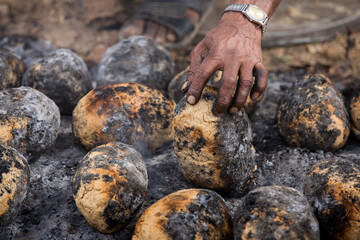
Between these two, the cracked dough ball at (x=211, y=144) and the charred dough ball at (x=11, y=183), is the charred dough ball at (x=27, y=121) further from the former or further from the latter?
the cracked dough ball at (x=211, y=144)

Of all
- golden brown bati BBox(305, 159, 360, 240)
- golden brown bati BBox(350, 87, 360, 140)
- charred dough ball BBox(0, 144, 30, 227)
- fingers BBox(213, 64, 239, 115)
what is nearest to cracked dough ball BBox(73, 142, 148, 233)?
charred dough ball BBox(0, 144, 30, 227)

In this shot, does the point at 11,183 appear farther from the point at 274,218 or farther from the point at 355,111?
the point at 355,111

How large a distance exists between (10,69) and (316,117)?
257cm

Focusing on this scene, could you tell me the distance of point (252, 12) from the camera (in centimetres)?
243

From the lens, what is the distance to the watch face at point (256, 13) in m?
2.42

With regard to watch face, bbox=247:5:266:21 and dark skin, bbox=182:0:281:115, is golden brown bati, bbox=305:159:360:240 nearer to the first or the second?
dark skin, bbox=182:0:281:115

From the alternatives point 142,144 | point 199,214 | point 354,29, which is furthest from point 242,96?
point 354,29

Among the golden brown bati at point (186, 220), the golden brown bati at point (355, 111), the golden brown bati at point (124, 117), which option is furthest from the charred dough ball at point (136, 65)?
the golden brown bati at point (355, 111)

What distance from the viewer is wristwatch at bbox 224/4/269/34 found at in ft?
7.91

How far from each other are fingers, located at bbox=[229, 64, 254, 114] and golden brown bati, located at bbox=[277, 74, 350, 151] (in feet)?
2.45

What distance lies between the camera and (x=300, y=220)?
172cm

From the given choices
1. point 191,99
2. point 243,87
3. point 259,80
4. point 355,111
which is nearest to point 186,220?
point 191,99

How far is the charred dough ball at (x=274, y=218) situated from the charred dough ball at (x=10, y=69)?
2284 mm

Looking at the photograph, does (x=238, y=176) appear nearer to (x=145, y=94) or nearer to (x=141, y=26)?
(x=145, y=94)
